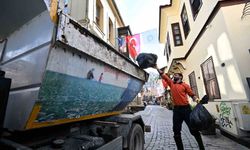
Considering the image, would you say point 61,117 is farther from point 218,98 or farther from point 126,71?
point 218,98

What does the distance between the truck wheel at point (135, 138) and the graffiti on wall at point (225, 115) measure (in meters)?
3.32

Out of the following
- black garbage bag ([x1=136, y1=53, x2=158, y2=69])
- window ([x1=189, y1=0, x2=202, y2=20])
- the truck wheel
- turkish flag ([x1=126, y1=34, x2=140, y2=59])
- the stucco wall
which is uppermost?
window ([x1=189, y1=0, x2=202, y2=20])

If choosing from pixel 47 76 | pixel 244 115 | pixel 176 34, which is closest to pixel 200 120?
pixel 244 115

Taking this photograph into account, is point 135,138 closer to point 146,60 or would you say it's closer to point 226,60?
point 146,60

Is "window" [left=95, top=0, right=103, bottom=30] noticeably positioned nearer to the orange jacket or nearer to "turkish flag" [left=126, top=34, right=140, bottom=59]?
"turkish flag" [left=126, top=34, right=140, bottom=59]

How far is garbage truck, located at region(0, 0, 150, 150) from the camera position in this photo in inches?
62.8

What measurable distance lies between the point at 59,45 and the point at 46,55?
17 centimetres

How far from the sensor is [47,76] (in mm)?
1582

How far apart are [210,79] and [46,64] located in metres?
7.10

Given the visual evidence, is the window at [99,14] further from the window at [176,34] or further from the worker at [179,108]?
the worker at [179,108]

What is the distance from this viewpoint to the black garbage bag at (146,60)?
3793 millimetres

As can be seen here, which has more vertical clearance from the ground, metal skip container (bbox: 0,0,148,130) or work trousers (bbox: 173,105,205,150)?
metal skip container (bbox: 0,0,148,130)

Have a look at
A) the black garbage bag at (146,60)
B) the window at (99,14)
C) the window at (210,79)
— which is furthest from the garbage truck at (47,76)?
the window at (99,14)

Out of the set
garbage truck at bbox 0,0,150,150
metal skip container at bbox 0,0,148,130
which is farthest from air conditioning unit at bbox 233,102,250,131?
metal skip container at bbox 0,0,148,130
